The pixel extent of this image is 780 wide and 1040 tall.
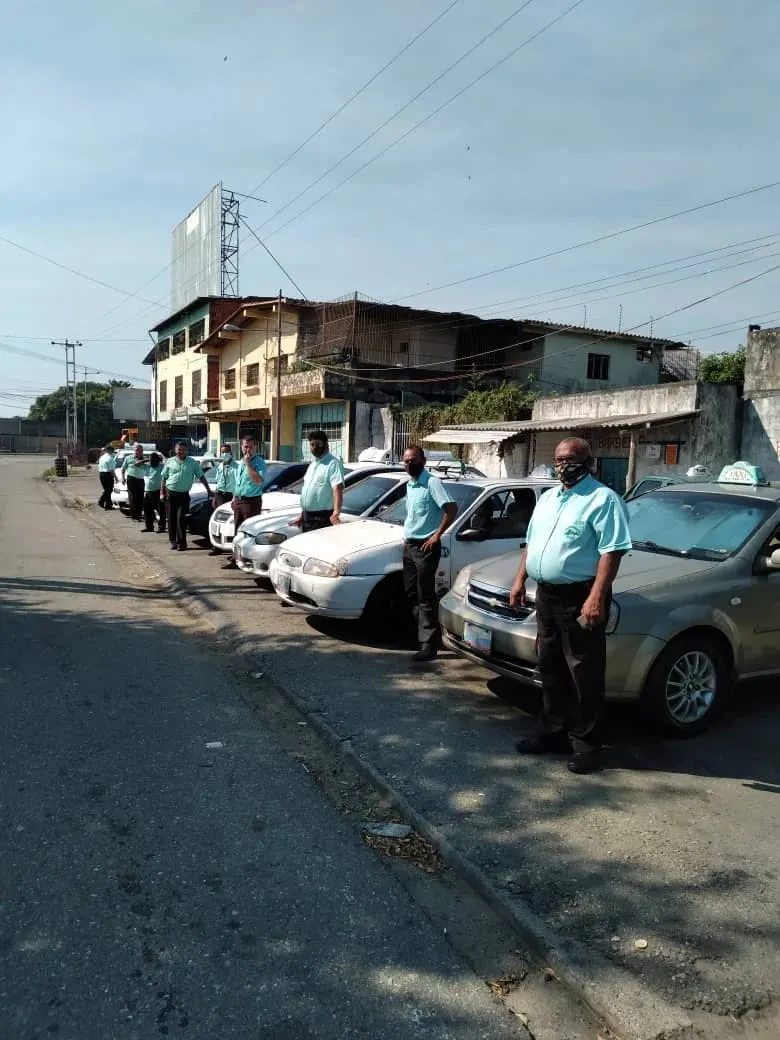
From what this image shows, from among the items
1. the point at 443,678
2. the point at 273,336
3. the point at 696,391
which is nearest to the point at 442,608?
the point at 443,678

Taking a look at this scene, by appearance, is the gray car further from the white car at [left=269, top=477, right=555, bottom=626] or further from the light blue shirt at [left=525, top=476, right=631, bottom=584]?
the white car at [left=269, top=477, right=555, bottom=626]

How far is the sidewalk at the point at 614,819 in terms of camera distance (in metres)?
2.79

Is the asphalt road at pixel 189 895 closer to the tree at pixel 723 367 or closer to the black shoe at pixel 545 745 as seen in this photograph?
the black shoe at pixel 545 745

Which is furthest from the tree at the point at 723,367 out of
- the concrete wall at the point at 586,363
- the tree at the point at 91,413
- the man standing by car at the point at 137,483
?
the tree at the point at 91,413

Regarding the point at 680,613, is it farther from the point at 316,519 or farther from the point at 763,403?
the point at 763,403

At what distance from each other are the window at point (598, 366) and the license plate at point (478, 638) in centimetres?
2738

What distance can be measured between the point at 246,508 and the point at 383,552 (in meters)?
3.77

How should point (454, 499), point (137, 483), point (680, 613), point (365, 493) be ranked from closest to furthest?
point (680, 613) → point (454, 499) → point (365, 493) → point (137, 483)

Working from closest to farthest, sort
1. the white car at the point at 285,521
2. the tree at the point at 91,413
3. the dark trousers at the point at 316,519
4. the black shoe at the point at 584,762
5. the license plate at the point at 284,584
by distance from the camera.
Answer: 1. the black shoe at the point at 584,762
2. the license plate at the point at 284,584
3. the dark trousers at the point at 316,519
4. the white car at the point at 285,521
5. the tree at the point at 91,413

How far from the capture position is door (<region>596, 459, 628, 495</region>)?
1759cm

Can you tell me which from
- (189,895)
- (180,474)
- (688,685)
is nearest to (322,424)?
(180,474)

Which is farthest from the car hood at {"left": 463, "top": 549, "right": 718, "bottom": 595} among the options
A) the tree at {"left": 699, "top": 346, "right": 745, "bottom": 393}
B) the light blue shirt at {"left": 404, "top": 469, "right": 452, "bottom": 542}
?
the tree at {"left": 699, "top": 346, "right": 745, "bottom": 393}

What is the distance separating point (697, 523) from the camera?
5609 millimetres

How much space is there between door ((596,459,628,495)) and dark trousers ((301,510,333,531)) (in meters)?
10.5
